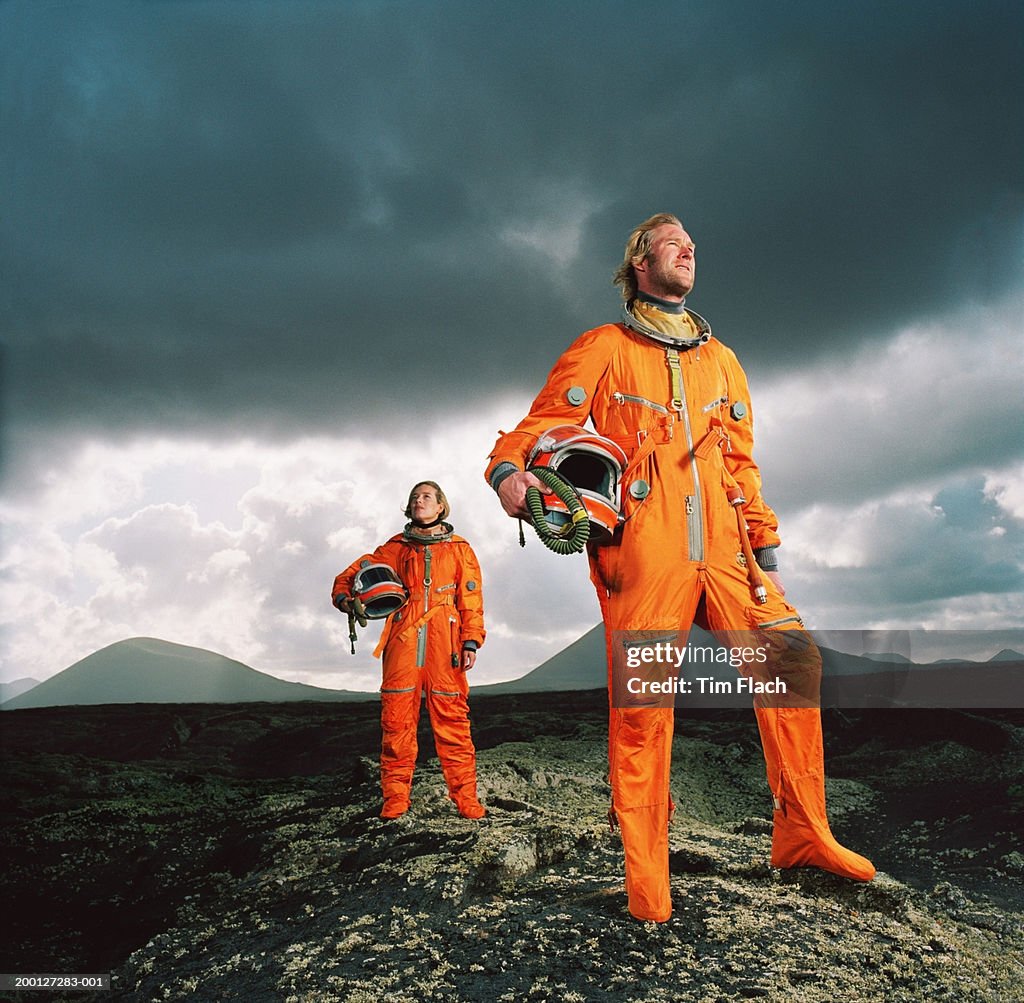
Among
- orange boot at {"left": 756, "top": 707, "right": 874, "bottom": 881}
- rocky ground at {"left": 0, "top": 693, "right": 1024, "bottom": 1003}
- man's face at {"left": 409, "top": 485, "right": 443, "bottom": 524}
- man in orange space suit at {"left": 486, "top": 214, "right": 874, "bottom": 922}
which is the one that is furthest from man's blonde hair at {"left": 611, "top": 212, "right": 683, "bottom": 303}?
man's face at {"left": 409, "top": 485, "right": 443, "bottom": 524}

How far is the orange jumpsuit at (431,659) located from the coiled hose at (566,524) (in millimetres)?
3147

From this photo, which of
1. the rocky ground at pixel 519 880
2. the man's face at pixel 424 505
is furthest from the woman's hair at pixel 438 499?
the rocky ground at pixel 519 880

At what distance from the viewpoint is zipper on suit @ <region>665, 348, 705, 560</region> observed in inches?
116

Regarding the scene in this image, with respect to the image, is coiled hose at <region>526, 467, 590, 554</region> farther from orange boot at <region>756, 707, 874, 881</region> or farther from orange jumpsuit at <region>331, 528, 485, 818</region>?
orange jumpsuit at <region>331, 528, 485, 818</region>

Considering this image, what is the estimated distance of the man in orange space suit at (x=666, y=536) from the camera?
287cm

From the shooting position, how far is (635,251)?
3252 millimetres

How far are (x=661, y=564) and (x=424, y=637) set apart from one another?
314cm

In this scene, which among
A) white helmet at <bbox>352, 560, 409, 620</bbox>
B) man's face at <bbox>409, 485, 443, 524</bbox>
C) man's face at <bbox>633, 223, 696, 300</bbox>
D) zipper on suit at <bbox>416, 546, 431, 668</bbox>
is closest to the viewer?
man's face at <bbox>633, 223, 696, 300</bbox>

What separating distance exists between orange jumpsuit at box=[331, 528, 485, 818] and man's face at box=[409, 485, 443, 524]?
15 cm

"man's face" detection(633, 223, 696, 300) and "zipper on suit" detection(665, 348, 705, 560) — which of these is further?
"man's face" detection(633, 223, 696, 300)

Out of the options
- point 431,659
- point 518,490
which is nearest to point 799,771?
point 518,490

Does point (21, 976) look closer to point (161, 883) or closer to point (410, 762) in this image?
point (161, 883)

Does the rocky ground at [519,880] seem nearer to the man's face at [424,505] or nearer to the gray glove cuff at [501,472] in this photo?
the gray glove cuff at [501,472]

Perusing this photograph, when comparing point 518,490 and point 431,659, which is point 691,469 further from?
point 431,659
